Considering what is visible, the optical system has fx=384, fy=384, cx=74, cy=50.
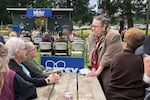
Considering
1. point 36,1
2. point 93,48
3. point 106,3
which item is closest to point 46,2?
point 36,1

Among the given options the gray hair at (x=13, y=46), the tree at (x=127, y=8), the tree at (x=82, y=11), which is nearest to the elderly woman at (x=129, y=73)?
the gray hair at (x=13, y=46)

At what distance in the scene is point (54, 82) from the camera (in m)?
5.01

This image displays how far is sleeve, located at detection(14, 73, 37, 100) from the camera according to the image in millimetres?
3742

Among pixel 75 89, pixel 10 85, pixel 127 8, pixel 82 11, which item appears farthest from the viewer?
pixel 82 11

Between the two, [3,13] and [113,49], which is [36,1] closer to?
[3,13]

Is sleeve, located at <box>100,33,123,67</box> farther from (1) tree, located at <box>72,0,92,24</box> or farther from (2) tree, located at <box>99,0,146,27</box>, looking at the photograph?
(1) tree, located at <box>72,0,92,24</box>

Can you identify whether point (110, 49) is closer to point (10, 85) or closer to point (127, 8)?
point (10, 85)

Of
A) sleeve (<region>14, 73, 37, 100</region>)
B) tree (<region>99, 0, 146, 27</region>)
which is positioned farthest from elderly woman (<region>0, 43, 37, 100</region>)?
tree (<region>99, 0, 146, 27</region>)

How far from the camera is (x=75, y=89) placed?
4770mm

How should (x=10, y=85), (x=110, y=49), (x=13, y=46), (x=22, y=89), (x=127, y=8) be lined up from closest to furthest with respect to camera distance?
1. (x=10, y=85)
2. (x=22, y=89)
3. (x=13, y=46)
4. (x=110, y=49)
5. (x=127, y=8)

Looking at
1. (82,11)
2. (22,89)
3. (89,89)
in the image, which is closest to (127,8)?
(82,11)

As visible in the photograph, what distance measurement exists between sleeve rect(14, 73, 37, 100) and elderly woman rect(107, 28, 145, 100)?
964 millimetres

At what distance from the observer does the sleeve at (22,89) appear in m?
3.74

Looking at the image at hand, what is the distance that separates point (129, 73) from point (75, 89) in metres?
0.84
